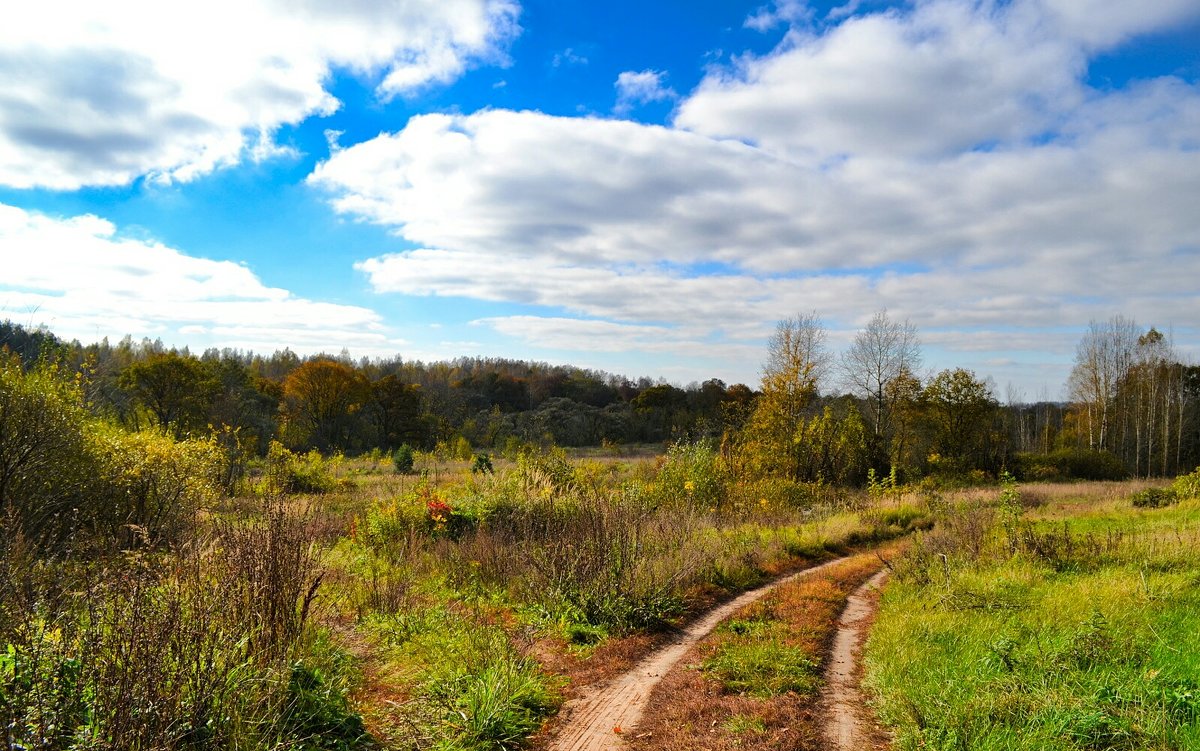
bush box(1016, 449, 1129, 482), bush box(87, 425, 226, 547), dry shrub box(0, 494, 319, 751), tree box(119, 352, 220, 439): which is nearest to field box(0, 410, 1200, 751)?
dry shrub box(0, 494, 319, 751)

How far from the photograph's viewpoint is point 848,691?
5844mm

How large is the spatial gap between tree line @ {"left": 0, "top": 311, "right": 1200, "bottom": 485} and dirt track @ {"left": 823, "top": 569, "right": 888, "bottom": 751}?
12.5 metres

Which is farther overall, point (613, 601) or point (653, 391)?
point (653, 391)

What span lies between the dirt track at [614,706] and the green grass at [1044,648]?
2.03m

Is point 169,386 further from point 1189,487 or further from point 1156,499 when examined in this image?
point 1189,487

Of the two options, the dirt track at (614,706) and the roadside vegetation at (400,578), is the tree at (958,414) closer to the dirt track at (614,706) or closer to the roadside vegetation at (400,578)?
the roadside vegetation at (400,578)

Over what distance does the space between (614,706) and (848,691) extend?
2.23m

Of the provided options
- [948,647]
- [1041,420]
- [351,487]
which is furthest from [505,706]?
[1041,420]

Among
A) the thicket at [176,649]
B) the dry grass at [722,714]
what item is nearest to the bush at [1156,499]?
the dry grass at [722,714]

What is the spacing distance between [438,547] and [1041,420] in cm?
8394

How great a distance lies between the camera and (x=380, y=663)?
5980mm

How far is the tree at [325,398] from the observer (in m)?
47.5

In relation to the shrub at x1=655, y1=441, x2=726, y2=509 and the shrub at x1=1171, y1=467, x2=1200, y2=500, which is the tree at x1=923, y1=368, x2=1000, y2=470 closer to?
the shrub at x1=1171, y1=467, x2=1200, y2=500

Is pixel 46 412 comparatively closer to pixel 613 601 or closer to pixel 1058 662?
pixel 613 601
